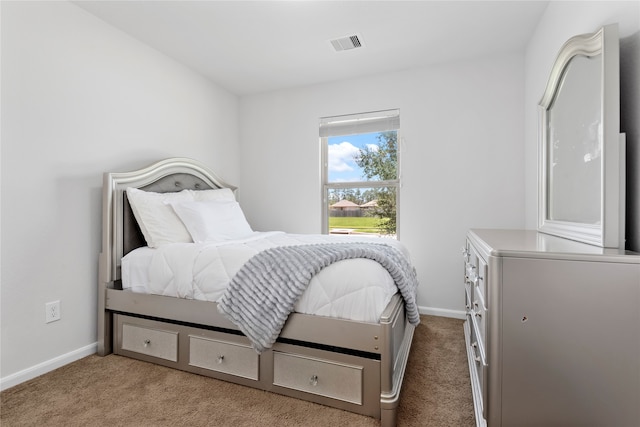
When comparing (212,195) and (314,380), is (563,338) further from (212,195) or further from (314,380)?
(212,195)

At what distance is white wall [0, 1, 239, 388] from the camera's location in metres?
1.81

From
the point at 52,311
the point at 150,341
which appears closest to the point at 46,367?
the point at 52,311

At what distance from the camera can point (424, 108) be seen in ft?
10.2

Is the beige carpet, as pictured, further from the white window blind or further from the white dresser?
the white window blind

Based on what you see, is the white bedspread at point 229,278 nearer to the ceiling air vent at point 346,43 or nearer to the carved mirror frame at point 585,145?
the carved mirror frame at point 585,145

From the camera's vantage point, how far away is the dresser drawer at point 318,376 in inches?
59.8

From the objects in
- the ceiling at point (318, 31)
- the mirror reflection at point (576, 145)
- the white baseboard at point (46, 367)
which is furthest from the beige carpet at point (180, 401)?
the ceiling at point (318, 31)

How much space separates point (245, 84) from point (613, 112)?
10.7 ft

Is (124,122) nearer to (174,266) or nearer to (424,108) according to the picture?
(174,266)

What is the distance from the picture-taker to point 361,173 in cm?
349

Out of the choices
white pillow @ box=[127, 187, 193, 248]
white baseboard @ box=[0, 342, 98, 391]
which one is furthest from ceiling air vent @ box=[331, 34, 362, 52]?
white baseboard @ box=[0, 342, 98, 391]

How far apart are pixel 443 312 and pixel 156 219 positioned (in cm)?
267

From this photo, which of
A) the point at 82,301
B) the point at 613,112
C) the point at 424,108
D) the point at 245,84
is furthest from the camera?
the point at 245,84

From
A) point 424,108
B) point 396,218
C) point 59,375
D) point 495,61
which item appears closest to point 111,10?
point 59,375
